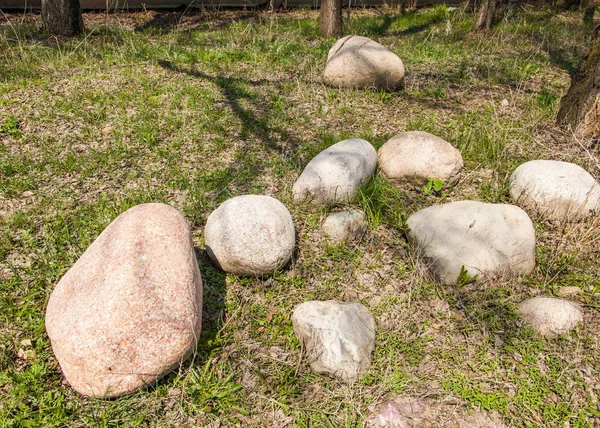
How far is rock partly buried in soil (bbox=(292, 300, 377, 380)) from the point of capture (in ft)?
9.73

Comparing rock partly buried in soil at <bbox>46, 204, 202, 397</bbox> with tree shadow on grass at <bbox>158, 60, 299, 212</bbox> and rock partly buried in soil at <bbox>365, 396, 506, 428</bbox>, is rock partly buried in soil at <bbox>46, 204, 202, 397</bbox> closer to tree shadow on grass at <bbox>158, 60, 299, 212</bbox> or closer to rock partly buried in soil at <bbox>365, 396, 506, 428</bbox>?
rock partly buried in soil at <bbox>365, 396, 506, 428</bbox>

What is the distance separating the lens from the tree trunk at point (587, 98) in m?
5.01

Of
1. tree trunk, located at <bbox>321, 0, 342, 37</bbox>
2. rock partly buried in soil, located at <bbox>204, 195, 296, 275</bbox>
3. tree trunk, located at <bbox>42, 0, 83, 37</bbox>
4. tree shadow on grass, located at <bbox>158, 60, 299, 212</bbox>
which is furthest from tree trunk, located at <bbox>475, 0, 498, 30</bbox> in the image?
rock partly buried in soil, located at <bbox>204, 195, 296, 275</bbox>

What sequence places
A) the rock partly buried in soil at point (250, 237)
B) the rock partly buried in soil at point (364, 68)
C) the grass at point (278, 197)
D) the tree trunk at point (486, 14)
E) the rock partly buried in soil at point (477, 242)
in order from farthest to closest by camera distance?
the tree trunk at point (486, 14)
the rock partly buried in soil at point (364, 68)
the rock partly buried in soil at point (477, 242)
the rock partly buried in soil at point (250, 237)
the grass at point (278, 197)

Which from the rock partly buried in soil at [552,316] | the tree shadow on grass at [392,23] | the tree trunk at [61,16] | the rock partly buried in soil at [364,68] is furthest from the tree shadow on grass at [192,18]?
the rock partly buried in soil at [552,316]

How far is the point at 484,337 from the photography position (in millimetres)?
3307

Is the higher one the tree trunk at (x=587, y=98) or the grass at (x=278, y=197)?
the tree trunk at (x=587, y=98)

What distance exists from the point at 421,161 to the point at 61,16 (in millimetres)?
6365

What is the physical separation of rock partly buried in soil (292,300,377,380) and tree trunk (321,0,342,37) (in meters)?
6.66

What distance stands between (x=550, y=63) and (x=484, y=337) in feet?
19.5

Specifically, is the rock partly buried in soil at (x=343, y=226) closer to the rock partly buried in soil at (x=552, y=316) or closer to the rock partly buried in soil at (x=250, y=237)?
the rock partly buried in soil at (x=250, y=237)

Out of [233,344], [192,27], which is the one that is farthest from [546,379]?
[192,27]

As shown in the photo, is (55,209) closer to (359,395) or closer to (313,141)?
(313,141)

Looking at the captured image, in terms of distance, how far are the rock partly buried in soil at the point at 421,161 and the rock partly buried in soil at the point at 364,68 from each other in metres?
1.87
